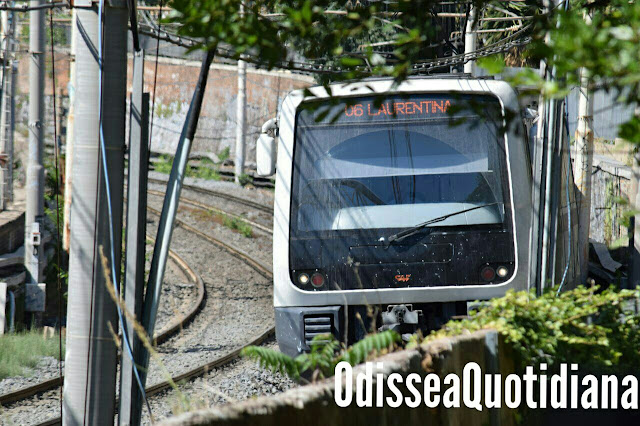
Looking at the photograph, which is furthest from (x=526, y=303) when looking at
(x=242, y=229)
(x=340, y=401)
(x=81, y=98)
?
(x=242, y=229)

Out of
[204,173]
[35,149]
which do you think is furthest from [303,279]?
[204,173]

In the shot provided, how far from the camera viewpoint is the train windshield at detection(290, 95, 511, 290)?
732cm

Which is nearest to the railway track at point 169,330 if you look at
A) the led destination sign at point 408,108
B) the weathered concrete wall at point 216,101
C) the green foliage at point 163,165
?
the led destination sign at point 408,108

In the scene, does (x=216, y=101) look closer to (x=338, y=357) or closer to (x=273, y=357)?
(x=273, y=357)

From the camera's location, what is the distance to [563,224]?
8.72m

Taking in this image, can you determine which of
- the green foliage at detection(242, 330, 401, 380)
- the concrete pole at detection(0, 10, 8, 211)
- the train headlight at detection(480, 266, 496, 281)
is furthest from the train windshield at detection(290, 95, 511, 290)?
the concrete pole at detection(0, 10, 8, 211)

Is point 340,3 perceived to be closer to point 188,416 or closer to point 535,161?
point 188,416

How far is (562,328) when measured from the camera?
558cm

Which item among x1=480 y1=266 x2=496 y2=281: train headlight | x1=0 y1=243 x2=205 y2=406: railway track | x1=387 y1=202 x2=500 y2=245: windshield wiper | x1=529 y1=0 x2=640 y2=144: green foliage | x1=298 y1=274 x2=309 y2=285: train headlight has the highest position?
x1=529 y1=0 x2=640 y2=144: green foliage

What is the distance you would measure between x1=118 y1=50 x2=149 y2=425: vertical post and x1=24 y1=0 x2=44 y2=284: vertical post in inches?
354

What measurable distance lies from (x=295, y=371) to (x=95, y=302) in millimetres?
1468

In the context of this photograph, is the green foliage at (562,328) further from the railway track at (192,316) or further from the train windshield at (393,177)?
the railway track at (192,316)

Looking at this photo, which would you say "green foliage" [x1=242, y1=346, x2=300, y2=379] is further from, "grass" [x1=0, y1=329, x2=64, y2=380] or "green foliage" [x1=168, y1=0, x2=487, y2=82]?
"grass" [x1=0, y1=329, x2=64, y2=380]
